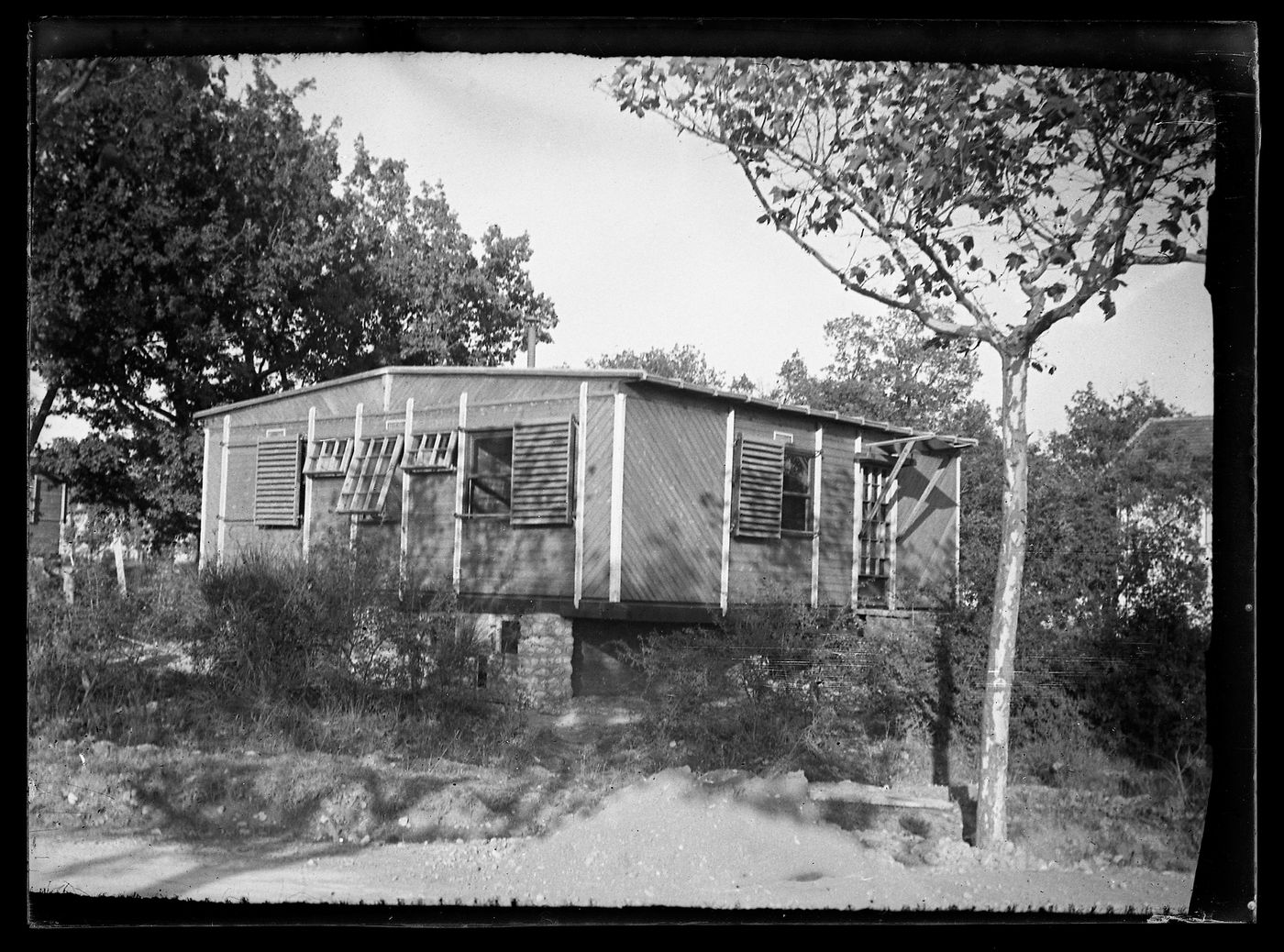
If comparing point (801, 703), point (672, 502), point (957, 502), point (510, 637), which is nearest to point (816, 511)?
point (672, 502)

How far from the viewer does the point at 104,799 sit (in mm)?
8734

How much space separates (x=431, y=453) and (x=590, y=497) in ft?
8.04

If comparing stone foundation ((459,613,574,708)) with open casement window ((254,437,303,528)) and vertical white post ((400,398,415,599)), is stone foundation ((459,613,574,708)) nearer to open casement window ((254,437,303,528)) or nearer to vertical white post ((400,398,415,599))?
vertical white post ((400,398,415,599))

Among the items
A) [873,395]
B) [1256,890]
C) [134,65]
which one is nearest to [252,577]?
[134,65]

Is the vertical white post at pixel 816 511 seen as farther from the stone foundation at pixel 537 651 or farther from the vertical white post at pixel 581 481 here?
the stone foundation at pixel 537 651

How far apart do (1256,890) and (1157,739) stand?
268 centimetres

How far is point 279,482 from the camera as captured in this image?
51.9ft

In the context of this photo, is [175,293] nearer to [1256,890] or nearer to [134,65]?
[134,65]

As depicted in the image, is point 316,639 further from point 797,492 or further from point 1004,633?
point 1004,633

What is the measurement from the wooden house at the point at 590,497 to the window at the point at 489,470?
21 millimetres

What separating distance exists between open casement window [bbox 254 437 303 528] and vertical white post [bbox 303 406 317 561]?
0.46 feet

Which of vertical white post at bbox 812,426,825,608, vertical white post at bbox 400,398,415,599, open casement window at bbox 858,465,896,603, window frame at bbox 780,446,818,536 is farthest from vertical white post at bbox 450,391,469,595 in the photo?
open casement window at bbox 858,465,896,603

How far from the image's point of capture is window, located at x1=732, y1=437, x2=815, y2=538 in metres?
13.8

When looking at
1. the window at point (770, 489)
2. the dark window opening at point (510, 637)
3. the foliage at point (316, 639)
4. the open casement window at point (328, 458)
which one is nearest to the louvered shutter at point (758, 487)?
the window at point (770, 489)
